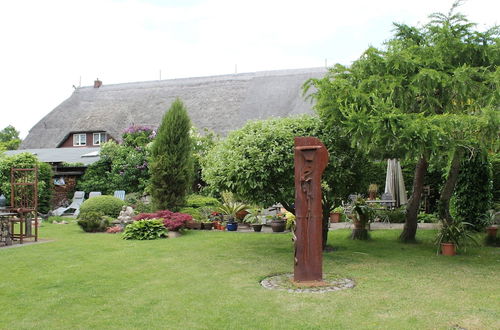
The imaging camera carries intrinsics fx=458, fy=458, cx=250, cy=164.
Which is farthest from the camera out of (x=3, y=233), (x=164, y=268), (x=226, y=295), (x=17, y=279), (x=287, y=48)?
(x=287, y=48)

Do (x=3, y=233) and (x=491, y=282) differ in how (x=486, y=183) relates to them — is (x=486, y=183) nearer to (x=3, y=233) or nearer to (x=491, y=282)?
→ (x=491, y=282)

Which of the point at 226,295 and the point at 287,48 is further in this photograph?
the point at 287,48

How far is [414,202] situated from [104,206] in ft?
35.4

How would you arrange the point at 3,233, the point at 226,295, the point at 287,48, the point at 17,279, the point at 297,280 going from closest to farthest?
the point at 226,295
the point at 297,280
the point at 17,279
the point at 3,233
the point at 287,48

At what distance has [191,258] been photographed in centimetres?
916

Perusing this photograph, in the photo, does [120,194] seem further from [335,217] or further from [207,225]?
[335,217]

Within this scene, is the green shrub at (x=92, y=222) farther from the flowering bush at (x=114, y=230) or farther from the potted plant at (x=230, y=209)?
the potted plant at (x=230, y=209)

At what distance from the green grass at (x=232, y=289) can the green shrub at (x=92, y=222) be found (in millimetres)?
3347

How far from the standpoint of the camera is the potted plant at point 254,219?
13.9 m

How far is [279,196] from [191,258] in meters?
2.15

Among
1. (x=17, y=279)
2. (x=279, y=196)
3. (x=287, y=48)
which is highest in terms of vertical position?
(x=287, y=48)

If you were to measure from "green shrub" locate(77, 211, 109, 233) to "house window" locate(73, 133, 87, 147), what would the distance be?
18380 millimetres

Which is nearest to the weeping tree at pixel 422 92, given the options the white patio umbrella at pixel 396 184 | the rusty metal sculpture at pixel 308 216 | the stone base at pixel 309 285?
the rusty metal sculpture at pixel 308 216

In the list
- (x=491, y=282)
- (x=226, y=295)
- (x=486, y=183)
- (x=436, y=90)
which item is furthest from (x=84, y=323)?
(x=486, y=183)
